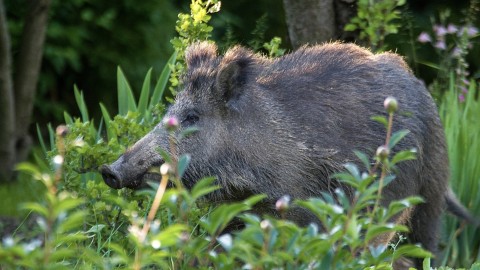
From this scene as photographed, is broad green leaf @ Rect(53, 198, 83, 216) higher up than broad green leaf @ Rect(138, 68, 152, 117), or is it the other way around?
broad green leaf @ Rect(53, 198, 83, 216)

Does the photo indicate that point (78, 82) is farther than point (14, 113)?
Yes

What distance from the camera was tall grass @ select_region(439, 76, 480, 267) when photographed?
570 cm

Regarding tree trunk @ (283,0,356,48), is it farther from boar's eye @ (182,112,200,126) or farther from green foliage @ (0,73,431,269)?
green foliage @ (0,73,431,269)

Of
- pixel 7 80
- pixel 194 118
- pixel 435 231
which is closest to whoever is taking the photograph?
pixel 194 118

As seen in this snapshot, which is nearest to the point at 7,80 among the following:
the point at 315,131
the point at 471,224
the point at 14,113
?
the point at 14,113

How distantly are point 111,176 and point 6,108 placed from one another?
2.52 metres

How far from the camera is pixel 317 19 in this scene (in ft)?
18.7

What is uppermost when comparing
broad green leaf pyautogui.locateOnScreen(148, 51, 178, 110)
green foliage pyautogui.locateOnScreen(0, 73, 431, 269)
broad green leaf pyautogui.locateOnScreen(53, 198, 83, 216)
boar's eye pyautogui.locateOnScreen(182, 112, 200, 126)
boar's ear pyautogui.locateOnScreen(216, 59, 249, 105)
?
broad green leaf pyautogui.locateOnScreen(53, 198, 83, 216)

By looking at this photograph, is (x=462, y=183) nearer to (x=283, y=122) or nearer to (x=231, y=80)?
(x=283, y=122)

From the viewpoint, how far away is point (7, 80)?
6.33 meters

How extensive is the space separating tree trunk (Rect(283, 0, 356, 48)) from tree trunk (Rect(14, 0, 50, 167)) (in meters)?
1.74

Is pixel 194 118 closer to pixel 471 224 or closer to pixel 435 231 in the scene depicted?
pixel 435 231

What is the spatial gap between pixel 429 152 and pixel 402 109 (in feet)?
1.15

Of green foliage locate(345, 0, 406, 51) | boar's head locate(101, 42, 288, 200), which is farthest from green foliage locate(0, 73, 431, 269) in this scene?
green foliage locate(345, 0, 406, 51)
